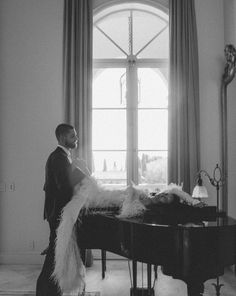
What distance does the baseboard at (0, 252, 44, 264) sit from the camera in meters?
4.28

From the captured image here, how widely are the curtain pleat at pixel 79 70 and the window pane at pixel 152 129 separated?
0.75 meters

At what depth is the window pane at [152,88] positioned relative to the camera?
15.2ft

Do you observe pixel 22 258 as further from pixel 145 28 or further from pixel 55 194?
pixel 145 28

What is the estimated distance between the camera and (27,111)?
4387mm

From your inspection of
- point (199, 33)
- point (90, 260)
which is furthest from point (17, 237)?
point (199, 33)

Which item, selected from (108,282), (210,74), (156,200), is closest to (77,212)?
(156,200)

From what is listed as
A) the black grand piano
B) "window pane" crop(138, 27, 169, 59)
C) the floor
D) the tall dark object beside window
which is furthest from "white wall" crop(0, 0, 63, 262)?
the black grand piano

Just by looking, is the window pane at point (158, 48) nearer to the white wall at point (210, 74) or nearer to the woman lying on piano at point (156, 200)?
the white wall at point (210, 74)

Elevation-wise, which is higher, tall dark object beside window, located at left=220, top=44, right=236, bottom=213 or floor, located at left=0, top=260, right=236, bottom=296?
tall dark object beside window, located at left=220, top=44, right=236, bottom=213

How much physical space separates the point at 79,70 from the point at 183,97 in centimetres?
135

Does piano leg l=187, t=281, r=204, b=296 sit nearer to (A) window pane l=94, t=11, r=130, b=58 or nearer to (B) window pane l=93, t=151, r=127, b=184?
(B) window pane l=93, t=151, r=127, b=184

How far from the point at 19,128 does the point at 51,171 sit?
171cm

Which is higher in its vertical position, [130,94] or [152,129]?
[130,94]

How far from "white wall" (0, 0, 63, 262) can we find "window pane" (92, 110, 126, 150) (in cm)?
57
